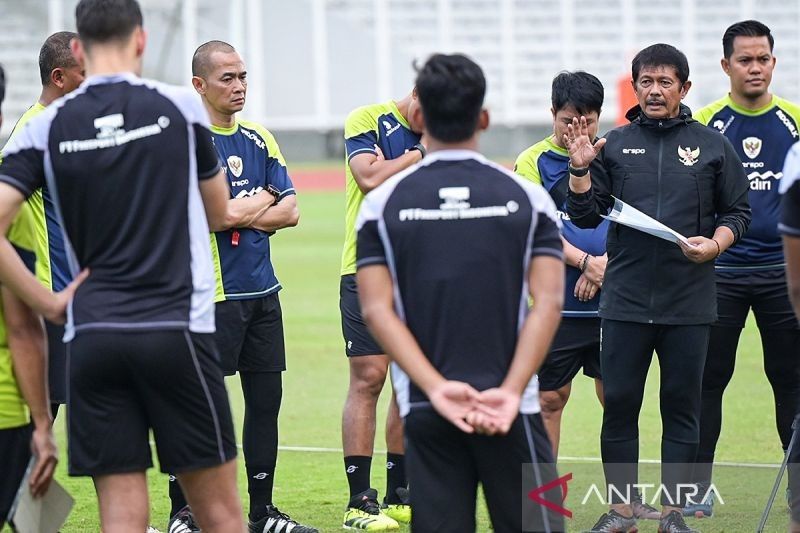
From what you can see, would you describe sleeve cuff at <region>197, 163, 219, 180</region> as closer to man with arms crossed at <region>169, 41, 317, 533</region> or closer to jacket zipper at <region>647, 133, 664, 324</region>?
man with arms crossed at <region>169, 41, 317, 533</region>

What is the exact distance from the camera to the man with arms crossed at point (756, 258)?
6.66 m

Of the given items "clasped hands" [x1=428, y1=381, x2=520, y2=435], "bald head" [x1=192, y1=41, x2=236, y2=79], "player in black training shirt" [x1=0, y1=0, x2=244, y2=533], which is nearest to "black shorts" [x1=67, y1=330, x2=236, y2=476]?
"player in black training shirt" [x1=0, y1=0, x2=244, y2=533]

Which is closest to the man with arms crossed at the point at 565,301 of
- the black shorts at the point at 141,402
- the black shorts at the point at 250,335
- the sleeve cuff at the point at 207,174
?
the black shorts at the point at 250,335

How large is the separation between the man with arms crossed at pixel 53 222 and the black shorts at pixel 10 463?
4.93 feet

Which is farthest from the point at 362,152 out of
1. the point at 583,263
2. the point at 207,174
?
the point at 207,174

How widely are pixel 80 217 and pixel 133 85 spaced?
456 mm

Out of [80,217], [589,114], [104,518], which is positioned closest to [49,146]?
[80,217]

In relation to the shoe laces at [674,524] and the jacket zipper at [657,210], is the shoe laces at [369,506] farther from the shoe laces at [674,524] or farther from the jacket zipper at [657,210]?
the jacket zipper at [657,210]

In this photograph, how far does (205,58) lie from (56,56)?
0.76 meters

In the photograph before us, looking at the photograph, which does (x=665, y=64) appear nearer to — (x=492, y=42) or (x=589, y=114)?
(x=589, y=114)

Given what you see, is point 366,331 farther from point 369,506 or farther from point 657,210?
point 657,210

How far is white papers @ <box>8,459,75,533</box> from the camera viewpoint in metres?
4.22

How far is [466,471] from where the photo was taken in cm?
384

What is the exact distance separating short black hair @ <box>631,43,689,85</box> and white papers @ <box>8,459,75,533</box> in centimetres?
327
